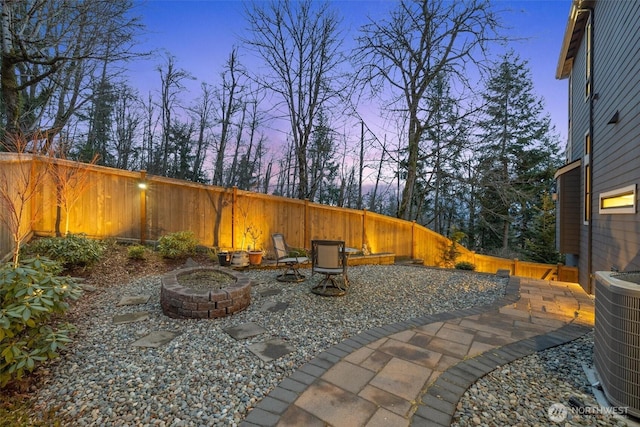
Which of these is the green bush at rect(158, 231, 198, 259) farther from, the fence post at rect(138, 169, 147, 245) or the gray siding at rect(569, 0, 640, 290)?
the gray siding at rect(569, 0, 640, 290)

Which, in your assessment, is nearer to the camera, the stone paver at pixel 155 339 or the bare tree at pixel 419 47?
the stone paver at pixel 155 339

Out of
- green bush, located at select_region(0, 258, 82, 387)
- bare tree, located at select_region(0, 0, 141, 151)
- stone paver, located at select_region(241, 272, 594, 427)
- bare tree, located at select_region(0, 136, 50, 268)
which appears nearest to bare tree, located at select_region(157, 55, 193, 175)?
bare tree, located at select_region(0, 0, 141, 151)

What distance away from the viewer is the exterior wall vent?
1679 millimetres

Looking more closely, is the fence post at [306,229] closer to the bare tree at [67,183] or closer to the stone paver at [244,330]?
the stone paver at [244,330]

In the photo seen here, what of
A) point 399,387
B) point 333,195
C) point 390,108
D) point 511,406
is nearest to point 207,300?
point 399,387

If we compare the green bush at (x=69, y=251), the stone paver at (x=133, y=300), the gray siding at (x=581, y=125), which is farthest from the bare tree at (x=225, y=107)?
the gray siding at (x=581, y=125)

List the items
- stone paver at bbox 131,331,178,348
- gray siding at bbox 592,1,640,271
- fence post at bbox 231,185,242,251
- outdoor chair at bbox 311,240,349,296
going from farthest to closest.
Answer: fence post at bbox 231,185,242,251, outdoor chair at bbox 311,240,349,296, gray siding at bbox 592,1,640,271, stone paver at bbox 131,331,178,348

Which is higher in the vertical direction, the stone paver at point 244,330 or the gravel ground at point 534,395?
the gravel ground at point 534,395

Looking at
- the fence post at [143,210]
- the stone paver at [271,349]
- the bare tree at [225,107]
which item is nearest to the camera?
the stone paver at [271,349]

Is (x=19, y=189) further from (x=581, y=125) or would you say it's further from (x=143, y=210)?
(x=581, y=125)

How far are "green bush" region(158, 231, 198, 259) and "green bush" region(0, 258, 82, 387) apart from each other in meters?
3.25

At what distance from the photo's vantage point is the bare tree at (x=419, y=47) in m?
8.21

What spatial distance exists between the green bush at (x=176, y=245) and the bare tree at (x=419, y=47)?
287 inches

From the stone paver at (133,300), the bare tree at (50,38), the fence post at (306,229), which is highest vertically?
the bare tree at (50,38)
